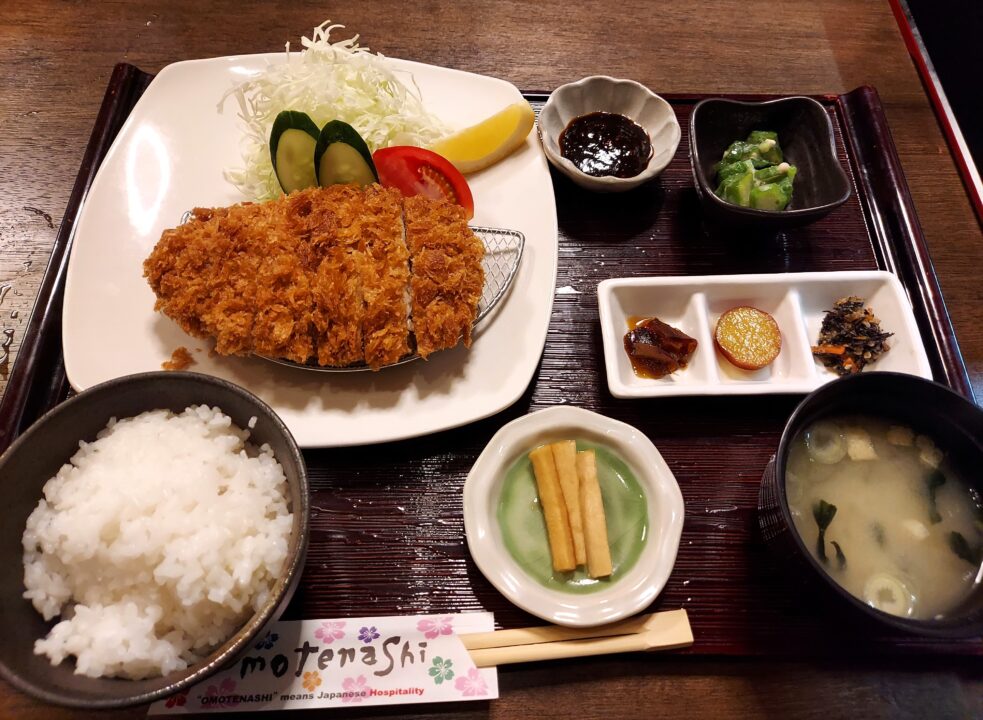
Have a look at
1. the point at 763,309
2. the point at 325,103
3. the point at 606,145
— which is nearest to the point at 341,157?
the point at 325,103

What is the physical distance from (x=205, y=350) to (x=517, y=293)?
123cm

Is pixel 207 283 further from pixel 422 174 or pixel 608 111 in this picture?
pixel 608 111

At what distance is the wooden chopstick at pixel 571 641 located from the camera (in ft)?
5.69

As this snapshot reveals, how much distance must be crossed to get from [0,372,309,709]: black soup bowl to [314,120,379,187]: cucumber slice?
→ 1079mm

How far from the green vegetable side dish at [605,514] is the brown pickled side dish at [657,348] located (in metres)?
0.43

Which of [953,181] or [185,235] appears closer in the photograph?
[185,235]

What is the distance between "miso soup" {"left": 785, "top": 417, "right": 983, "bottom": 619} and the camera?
1.75m

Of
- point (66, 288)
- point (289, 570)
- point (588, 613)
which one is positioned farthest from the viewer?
point (66, 288)

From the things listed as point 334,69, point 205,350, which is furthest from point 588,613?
point 334,69

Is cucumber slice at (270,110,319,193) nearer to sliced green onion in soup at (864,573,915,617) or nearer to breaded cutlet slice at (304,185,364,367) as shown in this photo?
breaded cutlet slice at (304,185,364,367)

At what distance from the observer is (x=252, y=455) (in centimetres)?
178

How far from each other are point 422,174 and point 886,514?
2152 millimetres

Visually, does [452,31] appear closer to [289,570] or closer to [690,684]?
[289,570]

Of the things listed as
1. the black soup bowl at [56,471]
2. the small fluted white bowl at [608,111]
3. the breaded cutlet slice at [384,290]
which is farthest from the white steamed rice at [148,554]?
the small fluted white bowl at [608,111]
